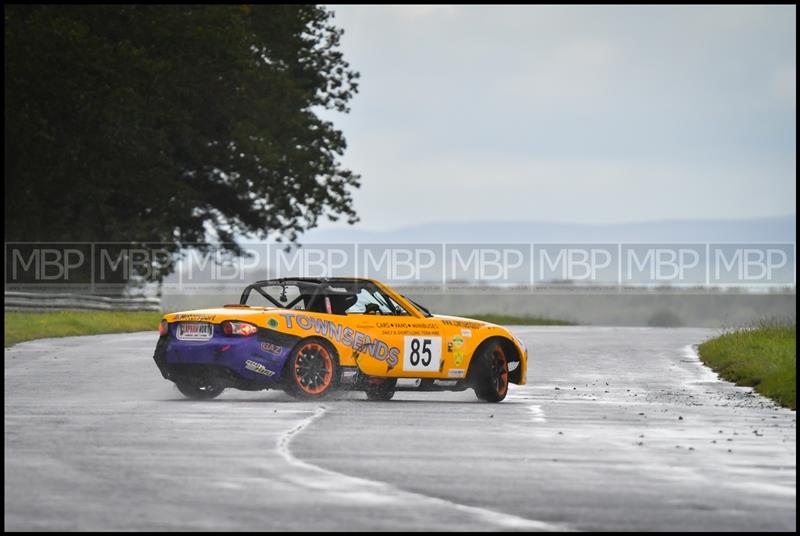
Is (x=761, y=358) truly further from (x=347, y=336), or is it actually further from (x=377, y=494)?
(x=377, y=494)

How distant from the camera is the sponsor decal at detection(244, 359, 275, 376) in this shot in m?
18.1

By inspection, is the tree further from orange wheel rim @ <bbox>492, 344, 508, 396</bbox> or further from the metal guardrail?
orange wheel rim @ <bbox>492, 344, 508, 396</bbox>

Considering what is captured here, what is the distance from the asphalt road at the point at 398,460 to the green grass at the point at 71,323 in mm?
15287

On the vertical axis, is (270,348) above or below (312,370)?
above

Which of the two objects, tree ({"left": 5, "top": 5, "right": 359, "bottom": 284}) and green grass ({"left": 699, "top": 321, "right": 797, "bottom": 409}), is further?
tree ({"left": 5, "top": 5, "right": 359, "bottom": 284})

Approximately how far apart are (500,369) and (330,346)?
224 cm

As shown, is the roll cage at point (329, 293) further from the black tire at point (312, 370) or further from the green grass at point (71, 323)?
the green grass at point (71, 323)

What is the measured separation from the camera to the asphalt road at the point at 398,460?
9.36 meters

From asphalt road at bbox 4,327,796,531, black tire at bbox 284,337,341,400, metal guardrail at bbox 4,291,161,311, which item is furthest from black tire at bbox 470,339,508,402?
metal guardrail at bbox 4,291,161,311

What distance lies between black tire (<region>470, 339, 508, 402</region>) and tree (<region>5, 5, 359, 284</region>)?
29.7 metres

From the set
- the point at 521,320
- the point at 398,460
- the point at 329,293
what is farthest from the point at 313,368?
the point at 521,320

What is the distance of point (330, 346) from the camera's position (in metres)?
18.6

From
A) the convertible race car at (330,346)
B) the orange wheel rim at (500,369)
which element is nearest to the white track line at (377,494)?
the convertible race car at (330,346)

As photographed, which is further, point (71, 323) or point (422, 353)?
point (71, 323)
